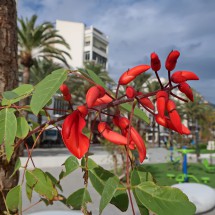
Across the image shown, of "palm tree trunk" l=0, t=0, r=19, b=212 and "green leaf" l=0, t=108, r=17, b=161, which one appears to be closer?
"green leaf" l=0, t=108, r=17, b=161

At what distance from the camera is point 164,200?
1.39 feet

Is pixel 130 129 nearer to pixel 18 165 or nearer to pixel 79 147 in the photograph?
pixel 79 147

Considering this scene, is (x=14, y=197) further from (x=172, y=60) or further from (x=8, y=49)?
(x=8, y=49)

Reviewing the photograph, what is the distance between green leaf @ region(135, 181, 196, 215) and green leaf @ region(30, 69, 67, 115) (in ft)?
0.62

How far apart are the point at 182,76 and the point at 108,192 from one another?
0.68 ft

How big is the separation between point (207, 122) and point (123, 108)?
143 ft

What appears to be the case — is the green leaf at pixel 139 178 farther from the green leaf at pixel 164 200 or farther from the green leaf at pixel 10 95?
the green leaf at pixel 10 95

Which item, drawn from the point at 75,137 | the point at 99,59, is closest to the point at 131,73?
the point at 75,137

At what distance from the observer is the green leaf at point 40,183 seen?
27.2 inches

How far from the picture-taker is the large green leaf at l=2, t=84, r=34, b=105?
0.62 meters

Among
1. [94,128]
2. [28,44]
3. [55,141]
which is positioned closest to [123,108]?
[94,128]

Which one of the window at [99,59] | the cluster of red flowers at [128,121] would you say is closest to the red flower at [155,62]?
the cluster of red flowers at [128,121]

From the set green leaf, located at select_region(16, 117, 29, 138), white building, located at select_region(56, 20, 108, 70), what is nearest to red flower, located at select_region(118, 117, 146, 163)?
green leaf, located at select_region(16, 117, 29, 138)

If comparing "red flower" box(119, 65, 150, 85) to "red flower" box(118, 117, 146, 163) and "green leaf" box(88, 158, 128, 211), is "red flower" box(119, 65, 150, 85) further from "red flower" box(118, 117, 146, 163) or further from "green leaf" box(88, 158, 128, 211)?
"green leaf" box(88, 158, 128, 211)
